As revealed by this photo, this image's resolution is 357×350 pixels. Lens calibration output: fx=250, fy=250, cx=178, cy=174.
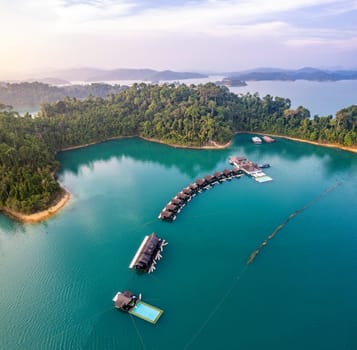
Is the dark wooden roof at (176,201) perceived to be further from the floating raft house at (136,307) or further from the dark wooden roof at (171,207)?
the floating raft house at (136,307)

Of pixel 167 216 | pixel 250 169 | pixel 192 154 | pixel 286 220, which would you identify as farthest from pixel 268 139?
pixel 167 216

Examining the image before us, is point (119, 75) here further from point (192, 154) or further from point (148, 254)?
point (148, 254)

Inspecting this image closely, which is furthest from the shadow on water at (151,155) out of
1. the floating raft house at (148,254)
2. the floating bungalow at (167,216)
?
the floating raft house at (148,254)

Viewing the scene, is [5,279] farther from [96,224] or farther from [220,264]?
[220,264]

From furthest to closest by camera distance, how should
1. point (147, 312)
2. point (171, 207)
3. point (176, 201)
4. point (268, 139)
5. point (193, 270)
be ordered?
1. point (268, 139)
2. point (176, 201)
3. point (171, 207)
4. point (193, 270)
5. point (147, 312)

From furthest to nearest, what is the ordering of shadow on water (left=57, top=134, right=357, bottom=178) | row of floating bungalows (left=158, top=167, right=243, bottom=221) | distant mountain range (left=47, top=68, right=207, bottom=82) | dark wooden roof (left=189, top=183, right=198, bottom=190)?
distant mountain range (left=47, top=68, right=207, bottom=82) → shadow on water (left=57, top=134, right=357, bottom=178) → dark wooden roof (left=189, top=183, right=198, bottom=190) → row of floating bungalows (left=158, top=167, right=243, bottom=221)

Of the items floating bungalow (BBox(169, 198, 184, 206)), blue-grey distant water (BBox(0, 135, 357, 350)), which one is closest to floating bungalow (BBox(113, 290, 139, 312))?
blue-grey distant water (BBox(0, 135, 357, 350))

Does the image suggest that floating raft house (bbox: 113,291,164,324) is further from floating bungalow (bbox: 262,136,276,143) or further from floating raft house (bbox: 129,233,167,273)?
floating bungalow (bbox: 262,136,276,143)
